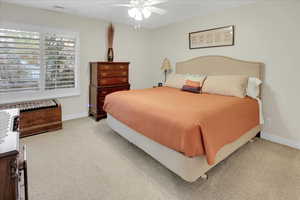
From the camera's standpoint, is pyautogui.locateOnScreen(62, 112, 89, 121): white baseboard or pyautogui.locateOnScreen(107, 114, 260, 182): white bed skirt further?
pyautogui.locateOnScreen(62, 112, 89, 121): white baseboard

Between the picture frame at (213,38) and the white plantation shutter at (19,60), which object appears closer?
the white plantation shutter at (19,60)

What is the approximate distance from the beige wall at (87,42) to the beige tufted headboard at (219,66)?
1325 mm

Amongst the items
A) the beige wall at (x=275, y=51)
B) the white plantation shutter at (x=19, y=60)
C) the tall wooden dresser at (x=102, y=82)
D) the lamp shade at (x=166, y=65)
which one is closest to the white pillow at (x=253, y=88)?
the beige wall at (x=275, y=51)

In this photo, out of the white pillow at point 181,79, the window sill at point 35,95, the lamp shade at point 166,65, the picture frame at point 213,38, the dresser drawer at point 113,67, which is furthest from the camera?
the lamp shade at point 166,65

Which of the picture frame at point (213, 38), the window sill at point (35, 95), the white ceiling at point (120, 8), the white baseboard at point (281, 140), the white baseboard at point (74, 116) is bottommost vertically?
the white baseboard at point (281, 140)

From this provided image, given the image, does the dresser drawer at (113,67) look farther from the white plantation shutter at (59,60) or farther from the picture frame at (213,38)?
the picture frame at (213,38)

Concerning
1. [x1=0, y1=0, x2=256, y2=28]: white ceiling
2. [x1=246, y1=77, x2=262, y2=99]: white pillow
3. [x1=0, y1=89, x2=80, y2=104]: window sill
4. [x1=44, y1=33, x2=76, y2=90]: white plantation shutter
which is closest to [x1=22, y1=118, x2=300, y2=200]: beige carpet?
[x1=246, y1=77, x2=262, y2=99]: white pillow

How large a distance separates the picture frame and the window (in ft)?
8.94

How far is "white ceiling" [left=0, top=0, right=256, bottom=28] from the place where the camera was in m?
3.04

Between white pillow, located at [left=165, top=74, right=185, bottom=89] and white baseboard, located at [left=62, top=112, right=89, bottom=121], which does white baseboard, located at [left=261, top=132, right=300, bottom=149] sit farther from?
white baseboard, located at [left=62, top=112, right=89, bottom=121]

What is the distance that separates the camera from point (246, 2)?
302cm

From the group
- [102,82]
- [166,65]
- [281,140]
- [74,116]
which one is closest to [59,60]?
[102,82]

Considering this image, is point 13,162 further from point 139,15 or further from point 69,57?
point 69,57

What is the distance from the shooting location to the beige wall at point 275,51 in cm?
268
